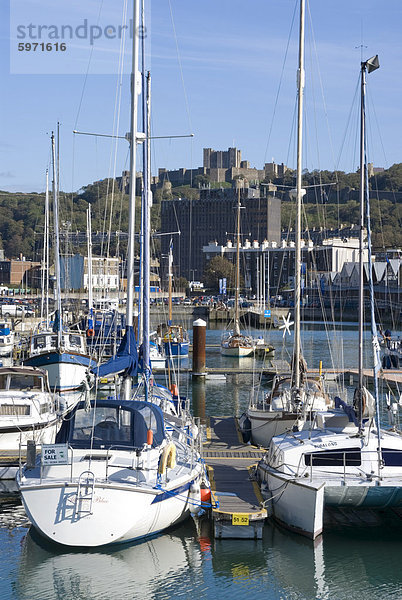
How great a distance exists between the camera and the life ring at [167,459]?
17.4 m

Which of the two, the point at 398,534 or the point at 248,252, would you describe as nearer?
the point at 398,534

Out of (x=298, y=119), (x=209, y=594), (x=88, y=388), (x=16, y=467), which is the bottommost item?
(x=209, y=594)

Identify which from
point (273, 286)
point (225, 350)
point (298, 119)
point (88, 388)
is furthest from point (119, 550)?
point (273, 286)

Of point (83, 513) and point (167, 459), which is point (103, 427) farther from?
point (83, 513)

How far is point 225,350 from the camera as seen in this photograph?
57.8 m

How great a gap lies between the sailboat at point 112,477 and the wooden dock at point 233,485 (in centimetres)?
68

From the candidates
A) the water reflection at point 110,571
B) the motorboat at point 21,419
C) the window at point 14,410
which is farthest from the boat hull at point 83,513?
the window at point 14,410

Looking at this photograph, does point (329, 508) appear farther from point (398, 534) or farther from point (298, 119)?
point (298, 119)

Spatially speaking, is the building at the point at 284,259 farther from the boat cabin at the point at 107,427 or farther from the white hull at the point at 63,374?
the boat cabin at the point at 107,427

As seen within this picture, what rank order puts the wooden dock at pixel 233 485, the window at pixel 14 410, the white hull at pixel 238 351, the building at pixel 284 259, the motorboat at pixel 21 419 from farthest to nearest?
the building at pixel 284 259, the white hull at pixel 238 351, the window at pixel 14 410, the motorboat at pixel 21 419, the wooden dock at pixel 233 485

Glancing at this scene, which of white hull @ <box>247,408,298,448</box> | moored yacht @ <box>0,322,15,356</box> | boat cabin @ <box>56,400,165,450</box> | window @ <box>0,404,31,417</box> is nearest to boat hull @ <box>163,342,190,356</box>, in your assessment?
moored yacht @ <box>0,322,15,356</box>

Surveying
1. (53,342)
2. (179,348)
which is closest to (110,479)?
(53,342)

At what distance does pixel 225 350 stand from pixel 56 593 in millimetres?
42060

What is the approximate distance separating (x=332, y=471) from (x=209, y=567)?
3.36m
